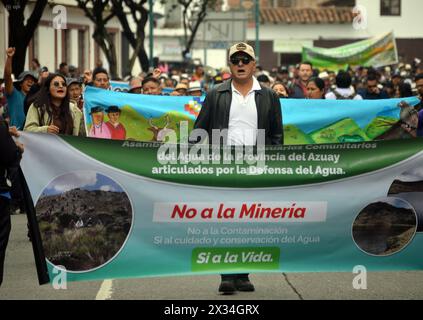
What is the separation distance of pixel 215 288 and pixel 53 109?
234 centimetres

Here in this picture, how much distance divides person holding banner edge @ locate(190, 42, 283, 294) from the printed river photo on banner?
80cm

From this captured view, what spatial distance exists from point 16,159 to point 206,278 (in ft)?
8.61

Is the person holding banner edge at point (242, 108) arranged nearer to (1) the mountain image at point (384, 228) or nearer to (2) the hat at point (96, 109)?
(1) the mountain image at point (384, 228)

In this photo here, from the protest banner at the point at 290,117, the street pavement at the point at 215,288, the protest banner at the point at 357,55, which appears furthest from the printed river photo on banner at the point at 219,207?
the protest banner at the point at 357,55

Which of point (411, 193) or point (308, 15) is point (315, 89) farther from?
point (308, 15)

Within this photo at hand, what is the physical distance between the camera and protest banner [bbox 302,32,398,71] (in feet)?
117

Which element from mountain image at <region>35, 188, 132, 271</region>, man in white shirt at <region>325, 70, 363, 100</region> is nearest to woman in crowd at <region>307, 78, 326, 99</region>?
man in white shirt at <region>325, 70, 363, 100</region>

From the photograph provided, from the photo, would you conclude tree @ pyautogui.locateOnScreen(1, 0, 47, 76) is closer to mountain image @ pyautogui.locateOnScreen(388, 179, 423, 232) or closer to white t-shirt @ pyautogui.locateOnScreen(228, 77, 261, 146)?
white t-shirt @ pyautogui.locateOnScreen(228, 77, 261, 146)

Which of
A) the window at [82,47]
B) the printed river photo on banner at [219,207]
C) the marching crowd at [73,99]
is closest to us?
the marching crowd at [73,99]

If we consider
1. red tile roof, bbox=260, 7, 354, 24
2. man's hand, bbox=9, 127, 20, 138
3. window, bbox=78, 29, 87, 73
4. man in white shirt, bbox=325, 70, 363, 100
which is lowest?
window, bbox=78, 29, 87, 73

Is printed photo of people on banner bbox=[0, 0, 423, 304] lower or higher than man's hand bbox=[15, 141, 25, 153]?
lower

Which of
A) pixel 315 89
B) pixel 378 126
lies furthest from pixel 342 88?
pixel 378 126

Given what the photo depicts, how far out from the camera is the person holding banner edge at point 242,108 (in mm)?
8695

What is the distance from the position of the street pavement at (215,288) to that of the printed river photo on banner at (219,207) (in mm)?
643
